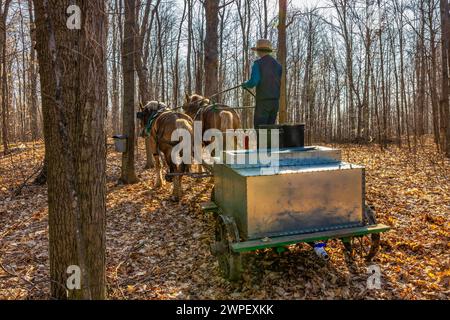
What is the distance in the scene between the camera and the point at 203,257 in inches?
210

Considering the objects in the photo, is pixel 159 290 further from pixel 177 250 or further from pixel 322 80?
pixel 322 80

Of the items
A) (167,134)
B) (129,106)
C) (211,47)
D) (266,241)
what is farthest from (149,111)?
(266,241)

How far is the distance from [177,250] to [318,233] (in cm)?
240

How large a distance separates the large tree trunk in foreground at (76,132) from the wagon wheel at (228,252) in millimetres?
1424

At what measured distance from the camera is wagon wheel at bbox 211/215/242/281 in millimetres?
4168

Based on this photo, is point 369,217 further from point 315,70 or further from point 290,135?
point 315,70

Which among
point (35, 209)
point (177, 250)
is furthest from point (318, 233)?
point (35, 209)

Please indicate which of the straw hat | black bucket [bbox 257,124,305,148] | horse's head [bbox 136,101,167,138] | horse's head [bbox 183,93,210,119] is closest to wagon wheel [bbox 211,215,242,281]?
black bucket [bbox 257,124,305,148]

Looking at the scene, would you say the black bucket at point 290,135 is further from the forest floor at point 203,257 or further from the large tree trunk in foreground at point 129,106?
the large tree trunk in foreground at point 129,106

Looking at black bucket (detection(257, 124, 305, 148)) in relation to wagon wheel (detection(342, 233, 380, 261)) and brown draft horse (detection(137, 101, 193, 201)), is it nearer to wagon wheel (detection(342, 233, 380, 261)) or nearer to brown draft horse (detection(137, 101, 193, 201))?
wagon wheel (detection(342, 233, 380, 261))

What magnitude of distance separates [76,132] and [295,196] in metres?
2.39

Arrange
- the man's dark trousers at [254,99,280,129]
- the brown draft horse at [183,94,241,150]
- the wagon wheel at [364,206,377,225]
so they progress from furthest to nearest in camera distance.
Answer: the brown draft horse at [183,94,241,150] < the man's dark trousers at [254,99,280,129] < the wagon wheel at [364,206,377,225]

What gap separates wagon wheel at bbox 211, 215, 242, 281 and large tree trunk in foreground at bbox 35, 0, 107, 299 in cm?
142
